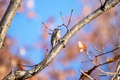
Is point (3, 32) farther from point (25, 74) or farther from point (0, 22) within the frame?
point (25, 74)

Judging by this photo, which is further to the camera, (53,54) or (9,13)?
(9,13)

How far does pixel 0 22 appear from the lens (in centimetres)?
191

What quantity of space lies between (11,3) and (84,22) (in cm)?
107

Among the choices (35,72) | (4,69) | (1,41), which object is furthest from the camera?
(4,69)

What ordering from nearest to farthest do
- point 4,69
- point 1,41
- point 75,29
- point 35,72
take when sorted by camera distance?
point 35,72 < point 1,41 < point 75,29 < point 4,69

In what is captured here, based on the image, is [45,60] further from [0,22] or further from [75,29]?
[0,22]

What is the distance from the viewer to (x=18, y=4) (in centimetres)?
198

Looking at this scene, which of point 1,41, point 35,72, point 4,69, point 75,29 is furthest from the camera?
point 4,69

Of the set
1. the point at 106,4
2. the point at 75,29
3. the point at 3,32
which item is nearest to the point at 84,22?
the point at 75,29

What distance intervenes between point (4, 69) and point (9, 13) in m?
4.18

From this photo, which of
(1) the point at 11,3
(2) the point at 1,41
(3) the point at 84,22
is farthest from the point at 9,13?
(3) the point at 84,22

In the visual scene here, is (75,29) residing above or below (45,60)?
above

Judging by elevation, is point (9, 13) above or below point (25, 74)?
above

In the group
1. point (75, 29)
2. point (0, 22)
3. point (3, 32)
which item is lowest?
point (75, 29)
